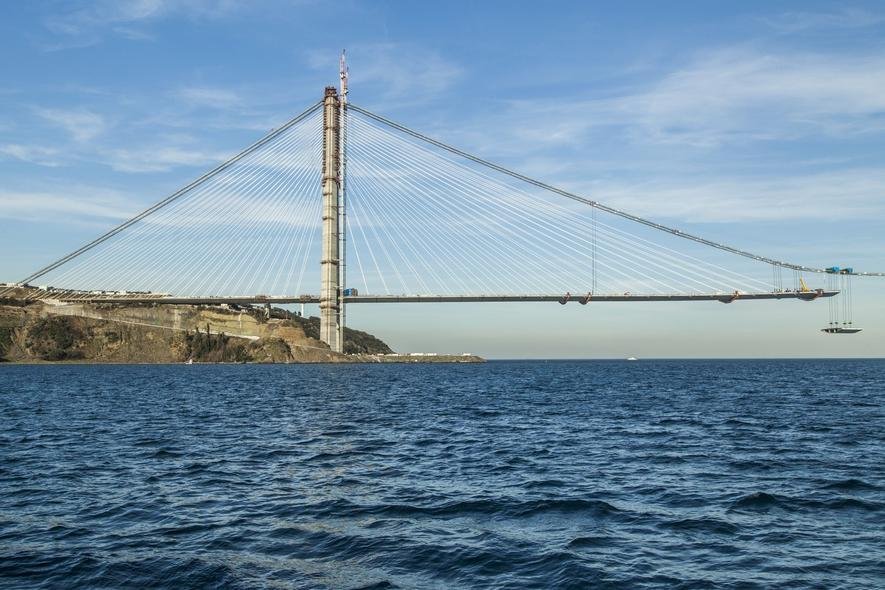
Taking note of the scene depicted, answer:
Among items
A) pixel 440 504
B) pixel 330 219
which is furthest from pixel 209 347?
pixel 440 504

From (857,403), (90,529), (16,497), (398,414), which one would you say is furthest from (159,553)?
(857,403)

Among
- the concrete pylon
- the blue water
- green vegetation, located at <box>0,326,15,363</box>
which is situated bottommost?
the blue water

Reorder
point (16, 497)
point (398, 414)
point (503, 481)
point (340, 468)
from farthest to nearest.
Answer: point (398, 414)
point (340, 468)
point (503, 481)
point (16, 497)

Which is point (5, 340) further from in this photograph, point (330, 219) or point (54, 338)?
point (330, 219)

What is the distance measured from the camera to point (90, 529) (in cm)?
1612

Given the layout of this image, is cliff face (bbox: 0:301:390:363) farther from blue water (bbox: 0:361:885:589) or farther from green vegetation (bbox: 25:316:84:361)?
blue water (bbox: 0:361:885:589)

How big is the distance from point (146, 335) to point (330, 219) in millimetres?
66421

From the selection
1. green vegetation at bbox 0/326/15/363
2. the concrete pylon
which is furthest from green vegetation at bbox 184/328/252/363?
the concrete pylon

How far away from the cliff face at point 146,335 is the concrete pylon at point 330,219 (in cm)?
1942

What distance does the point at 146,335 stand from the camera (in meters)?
173

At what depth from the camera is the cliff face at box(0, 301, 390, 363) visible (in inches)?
6407

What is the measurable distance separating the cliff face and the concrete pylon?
19.4 meters

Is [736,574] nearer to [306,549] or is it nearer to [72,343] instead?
[306,549]

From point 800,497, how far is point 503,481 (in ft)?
25.7
